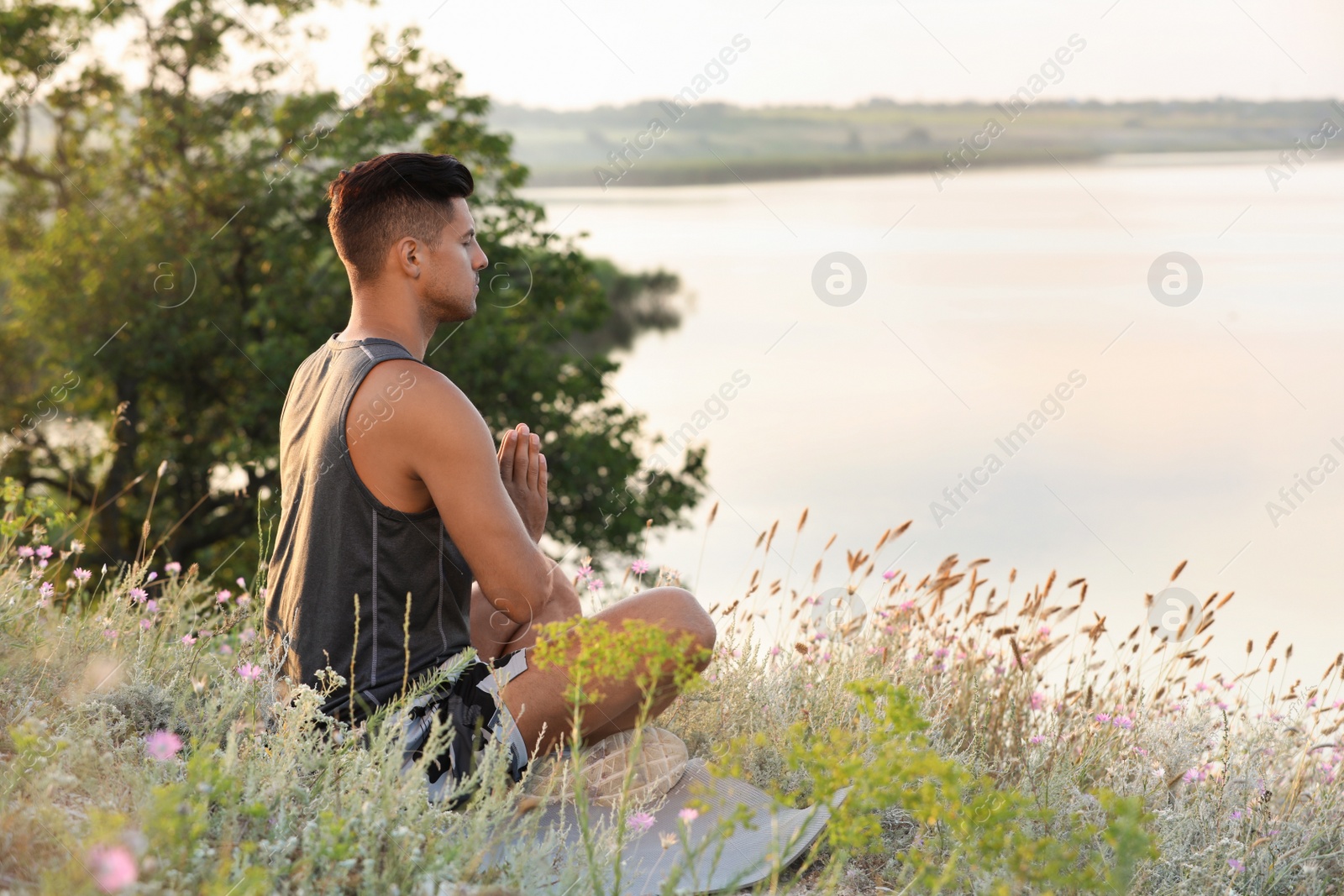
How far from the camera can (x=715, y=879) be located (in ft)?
9.98

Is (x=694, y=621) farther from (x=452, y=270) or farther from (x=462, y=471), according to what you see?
(x=452, y=270)

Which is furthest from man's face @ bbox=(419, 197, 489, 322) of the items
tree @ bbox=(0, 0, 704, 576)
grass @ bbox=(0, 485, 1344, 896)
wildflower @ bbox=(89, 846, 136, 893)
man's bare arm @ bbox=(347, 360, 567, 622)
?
tree @ bbox=(0, 0, 704, 576)

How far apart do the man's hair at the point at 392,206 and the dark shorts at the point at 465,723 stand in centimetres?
126

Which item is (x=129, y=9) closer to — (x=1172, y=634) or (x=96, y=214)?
(x=96, y=214)

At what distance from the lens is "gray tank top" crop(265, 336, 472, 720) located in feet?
10.1

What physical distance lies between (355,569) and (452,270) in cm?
95

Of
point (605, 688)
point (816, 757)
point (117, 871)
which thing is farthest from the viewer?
point (605, 688)

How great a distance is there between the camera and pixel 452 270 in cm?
338

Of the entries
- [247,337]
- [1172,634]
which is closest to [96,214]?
[247,337]

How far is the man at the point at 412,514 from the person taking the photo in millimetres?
2979

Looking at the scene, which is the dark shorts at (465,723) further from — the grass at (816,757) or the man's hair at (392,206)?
the man's hair at (392,206)

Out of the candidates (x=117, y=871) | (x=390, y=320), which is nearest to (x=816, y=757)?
(x=117, y=871)

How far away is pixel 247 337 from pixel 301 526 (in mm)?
12447

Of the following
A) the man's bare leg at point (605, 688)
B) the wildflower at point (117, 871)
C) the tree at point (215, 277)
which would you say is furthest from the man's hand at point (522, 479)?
the tree at point (215, 277)
